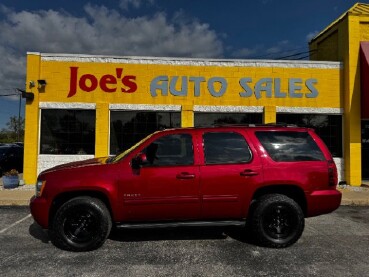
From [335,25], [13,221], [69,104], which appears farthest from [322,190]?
[335,25]

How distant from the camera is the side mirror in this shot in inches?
191

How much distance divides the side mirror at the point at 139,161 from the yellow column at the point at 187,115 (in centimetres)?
694

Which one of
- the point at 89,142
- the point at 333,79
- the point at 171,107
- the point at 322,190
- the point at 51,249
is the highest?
the point at 333,79

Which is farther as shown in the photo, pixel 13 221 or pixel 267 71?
Answer: pixel 267 71

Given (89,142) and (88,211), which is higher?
(89,142)

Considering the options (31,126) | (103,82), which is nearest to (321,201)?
(103,82)

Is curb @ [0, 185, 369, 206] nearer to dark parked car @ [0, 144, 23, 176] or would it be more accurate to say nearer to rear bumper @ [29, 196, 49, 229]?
rear bumper @ [29, 196, 49, 229]

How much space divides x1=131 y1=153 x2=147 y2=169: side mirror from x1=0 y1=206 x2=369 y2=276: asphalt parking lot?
4.26 feet

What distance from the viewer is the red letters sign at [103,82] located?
1164 cm

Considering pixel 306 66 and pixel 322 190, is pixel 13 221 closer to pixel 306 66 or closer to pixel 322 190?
pixel 322 190

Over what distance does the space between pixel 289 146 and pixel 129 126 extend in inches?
294

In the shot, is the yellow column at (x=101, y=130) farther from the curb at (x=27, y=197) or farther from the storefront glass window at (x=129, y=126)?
the curb at (x=27, y=197)

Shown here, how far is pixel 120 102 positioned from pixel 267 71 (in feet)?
18.3

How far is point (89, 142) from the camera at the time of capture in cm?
1173
